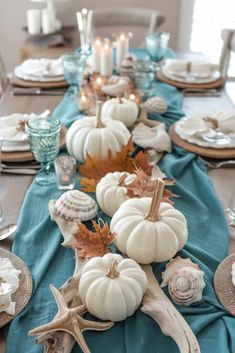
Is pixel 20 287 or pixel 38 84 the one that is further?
pixel 38 84

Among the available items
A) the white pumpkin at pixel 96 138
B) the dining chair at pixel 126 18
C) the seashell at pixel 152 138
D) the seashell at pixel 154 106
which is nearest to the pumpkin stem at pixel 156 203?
the white pumpkin at pixel 96 138

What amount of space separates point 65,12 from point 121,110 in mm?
1974

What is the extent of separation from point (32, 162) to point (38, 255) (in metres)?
0.40

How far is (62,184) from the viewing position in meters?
1.10

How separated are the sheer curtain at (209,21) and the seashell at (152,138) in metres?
1.93

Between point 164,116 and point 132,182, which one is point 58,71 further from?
point 132,182

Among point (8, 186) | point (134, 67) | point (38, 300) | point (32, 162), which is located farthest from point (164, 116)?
point (38, 300)

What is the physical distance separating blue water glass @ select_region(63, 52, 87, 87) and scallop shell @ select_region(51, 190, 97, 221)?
A: 0.81 metres

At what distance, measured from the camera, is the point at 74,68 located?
5.32ft

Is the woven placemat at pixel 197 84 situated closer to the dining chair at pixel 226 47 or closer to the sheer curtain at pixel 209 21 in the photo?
the dining chair at pixel 226 47

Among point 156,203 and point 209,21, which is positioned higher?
point 156,203

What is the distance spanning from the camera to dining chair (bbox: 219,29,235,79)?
6.07 feet

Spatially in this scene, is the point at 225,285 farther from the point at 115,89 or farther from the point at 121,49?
the point at 121,49

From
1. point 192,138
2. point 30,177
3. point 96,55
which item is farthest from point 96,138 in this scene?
point 96,55
